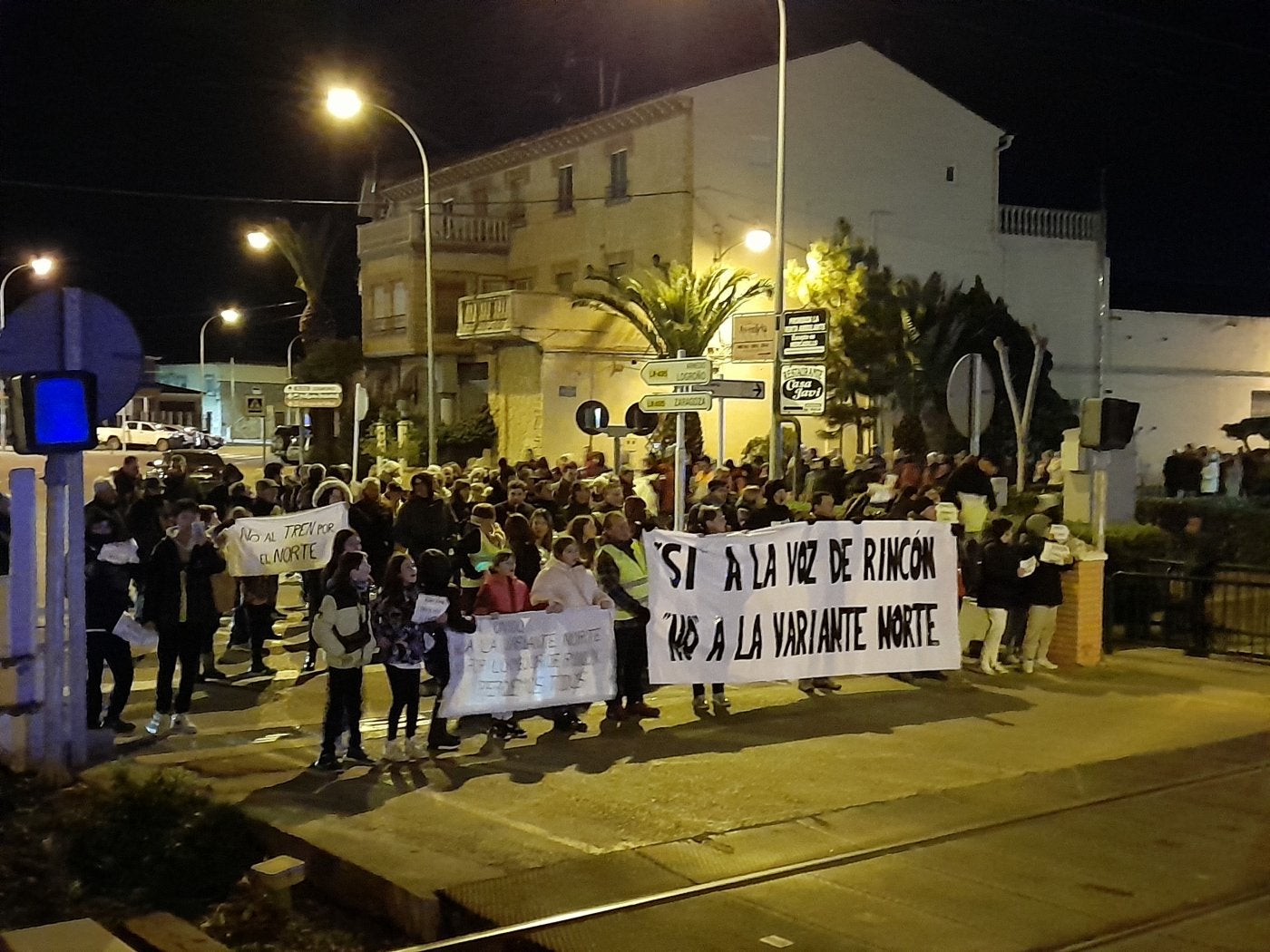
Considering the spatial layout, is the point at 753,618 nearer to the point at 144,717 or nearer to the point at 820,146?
the point at 144,717

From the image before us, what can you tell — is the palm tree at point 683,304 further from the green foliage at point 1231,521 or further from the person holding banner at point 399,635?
the person holding banner at point 399,635

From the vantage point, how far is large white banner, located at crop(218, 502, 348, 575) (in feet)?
43.7

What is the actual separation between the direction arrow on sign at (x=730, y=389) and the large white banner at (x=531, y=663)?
286 cm

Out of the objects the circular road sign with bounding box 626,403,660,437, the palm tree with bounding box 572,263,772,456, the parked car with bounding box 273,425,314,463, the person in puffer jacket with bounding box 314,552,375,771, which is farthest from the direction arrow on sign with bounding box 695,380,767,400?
the parked car with bounding box 273,425,314,463

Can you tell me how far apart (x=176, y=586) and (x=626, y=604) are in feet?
11.1

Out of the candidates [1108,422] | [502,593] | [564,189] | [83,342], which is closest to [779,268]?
[1108,422]

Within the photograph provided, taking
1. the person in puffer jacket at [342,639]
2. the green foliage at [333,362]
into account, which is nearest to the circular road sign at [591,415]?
the green foliage at [333,362]

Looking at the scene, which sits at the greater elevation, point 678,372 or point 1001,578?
point 678,372

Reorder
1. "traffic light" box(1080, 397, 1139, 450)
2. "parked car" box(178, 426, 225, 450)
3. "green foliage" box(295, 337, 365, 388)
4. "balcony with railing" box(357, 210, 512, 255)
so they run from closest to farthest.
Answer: "traffic light" box(1080, 397, 1139, 450)
"balcony with railing" box(357, 210, 512, 255)
"green foliage" box(295, 337, 365, 388)
"parked car" box(178, 426, 225, 450)

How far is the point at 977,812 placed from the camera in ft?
27.9

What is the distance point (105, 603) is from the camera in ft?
32.4

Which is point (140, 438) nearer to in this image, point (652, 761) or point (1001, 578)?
point (1001, 578)

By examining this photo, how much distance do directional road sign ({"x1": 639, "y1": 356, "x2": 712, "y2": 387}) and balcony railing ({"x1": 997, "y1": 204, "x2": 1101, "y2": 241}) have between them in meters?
30.7

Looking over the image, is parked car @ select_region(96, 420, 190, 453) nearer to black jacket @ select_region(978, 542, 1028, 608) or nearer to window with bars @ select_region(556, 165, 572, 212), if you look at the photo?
window with bars @ select_region(556, 165, 572, 212)
